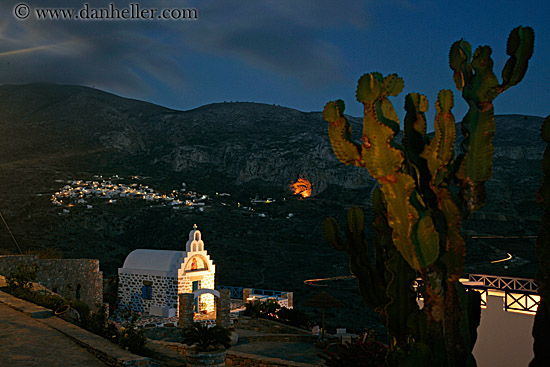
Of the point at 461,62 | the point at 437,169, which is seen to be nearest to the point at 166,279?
the point at 437,169

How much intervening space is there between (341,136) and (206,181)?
2667 inches

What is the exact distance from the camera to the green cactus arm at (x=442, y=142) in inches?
257

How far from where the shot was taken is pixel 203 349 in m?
11.0

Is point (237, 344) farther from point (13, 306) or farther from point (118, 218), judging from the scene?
point (118, 218)

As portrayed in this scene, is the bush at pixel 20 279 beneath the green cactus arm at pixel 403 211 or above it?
beneath

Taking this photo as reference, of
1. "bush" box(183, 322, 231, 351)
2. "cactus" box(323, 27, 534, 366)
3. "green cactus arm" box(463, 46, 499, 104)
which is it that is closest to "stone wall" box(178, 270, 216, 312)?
"bush" box(183, 322, 231, 351)

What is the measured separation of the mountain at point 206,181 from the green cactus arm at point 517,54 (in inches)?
1123

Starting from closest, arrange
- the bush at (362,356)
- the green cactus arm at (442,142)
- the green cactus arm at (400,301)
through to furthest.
Result: 1. the green cactus arm at (442,142)
2. the green cactus arm at (400,301)
3. the bush at (362,356)

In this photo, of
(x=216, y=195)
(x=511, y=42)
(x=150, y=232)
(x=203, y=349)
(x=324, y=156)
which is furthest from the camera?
(x=324, y=156)

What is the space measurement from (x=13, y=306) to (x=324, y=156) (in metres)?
69.2

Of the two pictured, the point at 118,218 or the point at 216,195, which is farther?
the point at 216,195

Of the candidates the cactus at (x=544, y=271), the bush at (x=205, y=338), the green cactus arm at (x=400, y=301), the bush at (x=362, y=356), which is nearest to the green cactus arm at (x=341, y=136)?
the green cactus arm at (x=400, y=301)

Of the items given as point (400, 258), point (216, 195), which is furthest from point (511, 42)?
point (216, 195)

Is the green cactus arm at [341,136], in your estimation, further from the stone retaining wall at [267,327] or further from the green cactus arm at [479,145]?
the stone retaining wall at [267,327]
